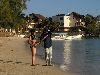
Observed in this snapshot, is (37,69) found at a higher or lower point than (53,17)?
lower

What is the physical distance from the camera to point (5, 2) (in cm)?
5834

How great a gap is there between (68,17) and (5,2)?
363 ft

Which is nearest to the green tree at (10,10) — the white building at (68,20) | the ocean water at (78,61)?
the ocean water at (78,61)

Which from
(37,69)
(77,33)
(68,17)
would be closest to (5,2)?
(37,69)

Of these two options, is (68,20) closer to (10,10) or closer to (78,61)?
(10,10)

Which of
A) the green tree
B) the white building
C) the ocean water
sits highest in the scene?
the white building

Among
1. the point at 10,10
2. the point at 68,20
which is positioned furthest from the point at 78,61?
the point at 68,20

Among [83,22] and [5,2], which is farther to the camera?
[83,22]

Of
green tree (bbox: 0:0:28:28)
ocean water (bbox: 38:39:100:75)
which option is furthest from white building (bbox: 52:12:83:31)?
ocean water (bbox: 38:39:100:75)

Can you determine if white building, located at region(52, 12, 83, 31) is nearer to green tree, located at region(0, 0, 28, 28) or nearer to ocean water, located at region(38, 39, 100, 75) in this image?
green tree, located at region(0, 0, 28, 28)

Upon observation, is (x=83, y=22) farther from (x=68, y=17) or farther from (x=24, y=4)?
(x=24, y=4)

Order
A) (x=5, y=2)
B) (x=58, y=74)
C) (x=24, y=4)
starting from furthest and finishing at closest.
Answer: (x=24, y=4) < (x=5, y=2) < (x=58, y=74)

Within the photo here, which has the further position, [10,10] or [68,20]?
[68,20]

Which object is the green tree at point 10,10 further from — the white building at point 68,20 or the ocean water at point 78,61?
the white building at point 68,20
